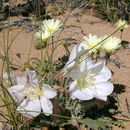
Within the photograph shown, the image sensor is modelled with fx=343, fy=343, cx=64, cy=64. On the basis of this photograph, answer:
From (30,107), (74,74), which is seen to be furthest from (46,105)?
(74,74)

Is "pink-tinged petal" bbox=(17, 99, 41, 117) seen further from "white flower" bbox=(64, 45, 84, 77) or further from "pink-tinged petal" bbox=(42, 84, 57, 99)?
"white flower" bbox=(64, 45, 84, 77)

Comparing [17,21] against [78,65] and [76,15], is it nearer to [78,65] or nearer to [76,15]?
[76,15]

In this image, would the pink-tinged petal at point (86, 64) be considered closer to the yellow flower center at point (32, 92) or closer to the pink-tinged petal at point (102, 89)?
the pink-tinged petal at point (102, 89)

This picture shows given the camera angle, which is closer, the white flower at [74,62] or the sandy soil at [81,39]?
the white flower at [74,62]

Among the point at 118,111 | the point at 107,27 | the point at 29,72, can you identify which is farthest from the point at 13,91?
the point at 107,27

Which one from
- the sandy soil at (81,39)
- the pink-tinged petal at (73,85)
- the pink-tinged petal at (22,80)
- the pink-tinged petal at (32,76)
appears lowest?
the sandy soil at (81,39)

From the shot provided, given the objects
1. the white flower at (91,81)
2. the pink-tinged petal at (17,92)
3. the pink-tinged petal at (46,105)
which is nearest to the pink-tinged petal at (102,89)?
the white flower at (91,81)
